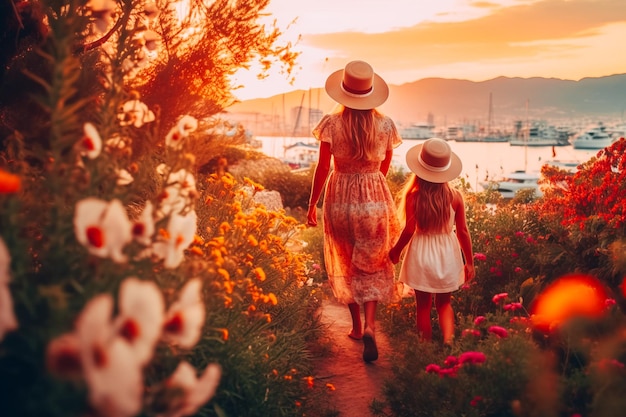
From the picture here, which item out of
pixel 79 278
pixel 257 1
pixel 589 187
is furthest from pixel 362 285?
pixel 79 278

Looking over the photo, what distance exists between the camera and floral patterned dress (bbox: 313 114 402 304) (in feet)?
16.7

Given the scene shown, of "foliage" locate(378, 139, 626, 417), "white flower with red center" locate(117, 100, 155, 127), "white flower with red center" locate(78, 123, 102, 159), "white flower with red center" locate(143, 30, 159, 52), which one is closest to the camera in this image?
"white flower with red center" locate(78, 123, 102, 159)

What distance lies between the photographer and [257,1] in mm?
5633

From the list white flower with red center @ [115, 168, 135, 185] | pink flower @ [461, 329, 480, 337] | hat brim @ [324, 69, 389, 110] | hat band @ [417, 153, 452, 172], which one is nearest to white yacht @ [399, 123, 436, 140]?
hat brim @ [324, 69, 389, 110]

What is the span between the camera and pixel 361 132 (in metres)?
5.02

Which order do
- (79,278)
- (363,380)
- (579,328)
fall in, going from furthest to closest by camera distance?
(363,380), (579,328), (79,278)

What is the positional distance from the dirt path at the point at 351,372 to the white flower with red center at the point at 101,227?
2.53 meters

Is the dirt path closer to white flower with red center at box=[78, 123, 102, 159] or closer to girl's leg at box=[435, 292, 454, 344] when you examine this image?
girl's leg at box=[435, 292, 454, 344]

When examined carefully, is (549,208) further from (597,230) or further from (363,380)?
(363,380)

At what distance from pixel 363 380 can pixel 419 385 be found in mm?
1029

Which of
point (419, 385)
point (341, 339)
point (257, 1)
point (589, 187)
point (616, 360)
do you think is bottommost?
point (341, 339)

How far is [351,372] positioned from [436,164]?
5.76 feet

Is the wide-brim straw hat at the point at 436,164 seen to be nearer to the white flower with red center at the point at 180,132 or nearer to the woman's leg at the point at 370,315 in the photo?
the woman's leg at the point at 370,315

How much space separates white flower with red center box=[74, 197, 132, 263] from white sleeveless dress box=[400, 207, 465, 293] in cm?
320
